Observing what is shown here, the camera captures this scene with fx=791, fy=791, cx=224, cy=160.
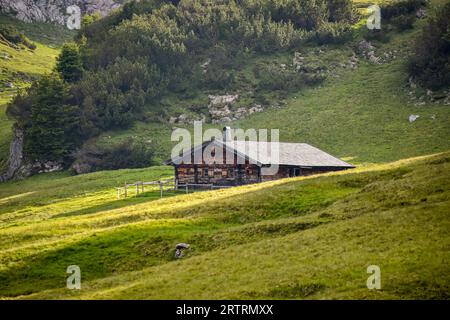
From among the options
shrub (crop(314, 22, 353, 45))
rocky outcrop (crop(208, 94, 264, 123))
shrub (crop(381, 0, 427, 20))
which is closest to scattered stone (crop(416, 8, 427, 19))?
shrub (crop(381, 0, 427, 20))

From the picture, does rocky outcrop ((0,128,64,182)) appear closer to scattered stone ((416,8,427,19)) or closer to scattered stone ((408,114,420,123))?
scattered stone ((408,114,420,123))

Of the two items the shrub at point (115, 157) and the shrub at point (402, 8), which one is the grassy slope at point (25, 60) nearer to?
the shrub at point (115, 157)

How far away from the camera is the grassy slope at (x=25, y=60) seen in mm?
134375

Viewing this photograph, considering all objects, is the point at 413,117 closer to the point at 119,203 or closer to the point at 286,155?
the point at 286,155

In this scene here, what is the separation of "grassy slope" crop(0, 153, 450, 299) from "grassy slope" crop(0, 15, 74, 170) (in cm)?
6770

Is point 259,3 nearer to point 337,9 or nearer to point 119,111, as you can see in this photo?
point 337,9

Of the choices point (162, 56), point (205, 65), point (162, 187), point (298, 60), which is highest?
point (162, 56)

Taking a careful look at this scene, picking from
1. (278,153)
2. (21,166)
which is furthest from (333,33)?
(278,153)

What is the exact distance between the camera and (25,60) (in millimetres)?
165125

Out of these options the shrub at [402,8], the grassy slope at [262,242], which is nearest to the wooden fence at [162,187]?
the grassy slope at [262,242]

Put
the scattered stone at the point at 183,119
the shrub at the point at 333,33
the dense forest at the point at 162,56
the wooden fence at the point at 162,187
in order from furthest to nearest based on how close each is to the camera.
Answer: the shrub at the point at 333,33 < the scattered stone at the point at 183,119 < the dense forest at the point at 162,56 < the wooden fence at the point at 162,187

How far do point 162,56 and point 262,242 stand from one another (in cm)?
8886

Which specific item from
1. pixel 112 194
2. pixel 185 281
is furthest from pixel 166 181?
pixel 185 281

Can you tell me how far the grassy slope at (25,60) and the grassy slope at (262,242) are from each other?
67.7 m
